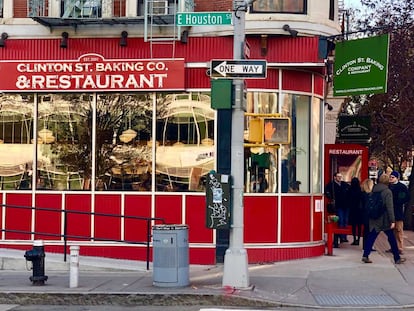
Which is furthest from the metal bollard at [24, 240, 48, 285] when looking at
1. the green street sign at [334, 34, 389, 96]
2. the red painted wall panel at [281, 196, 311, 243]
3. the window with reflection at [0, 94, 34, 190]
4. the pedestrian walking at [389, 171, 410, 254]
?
the pedestrian walking at [389, 171, 410, 254]

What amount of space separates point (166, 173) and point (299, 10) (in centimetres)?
437

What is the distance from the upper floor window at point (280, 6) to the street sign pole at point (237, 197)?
3.13 m

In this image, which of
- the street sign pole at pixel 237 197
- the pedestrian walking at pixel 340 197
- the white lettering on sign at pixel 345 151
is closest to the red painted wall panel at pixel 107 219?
the street sign pole at pixel 237 197

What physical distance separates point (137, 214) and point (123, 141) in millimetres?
1588

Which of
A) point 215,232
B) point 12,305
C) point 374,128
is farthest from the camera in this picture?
point 374,128

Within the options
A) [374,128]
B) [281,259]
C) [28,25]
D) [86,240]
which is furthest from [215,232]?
[374,128]

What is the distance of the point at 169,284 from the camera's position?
1144 cm

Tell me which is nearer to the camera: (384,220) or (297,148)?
(384,220)

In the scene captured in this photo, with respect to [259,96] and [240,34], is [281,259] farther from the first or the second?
[240,34]

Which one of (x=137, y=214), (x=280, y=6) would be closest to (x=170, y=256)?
(x=137, y=214)

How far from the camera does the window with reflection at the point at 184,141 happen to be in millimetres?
14633

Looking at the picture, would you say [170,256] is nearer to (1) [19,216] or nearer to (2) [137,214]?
(2) [137,214]

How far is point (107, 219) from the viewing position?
14.8 meters

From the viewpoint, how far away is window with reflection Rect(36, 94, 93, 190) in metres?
15.0
